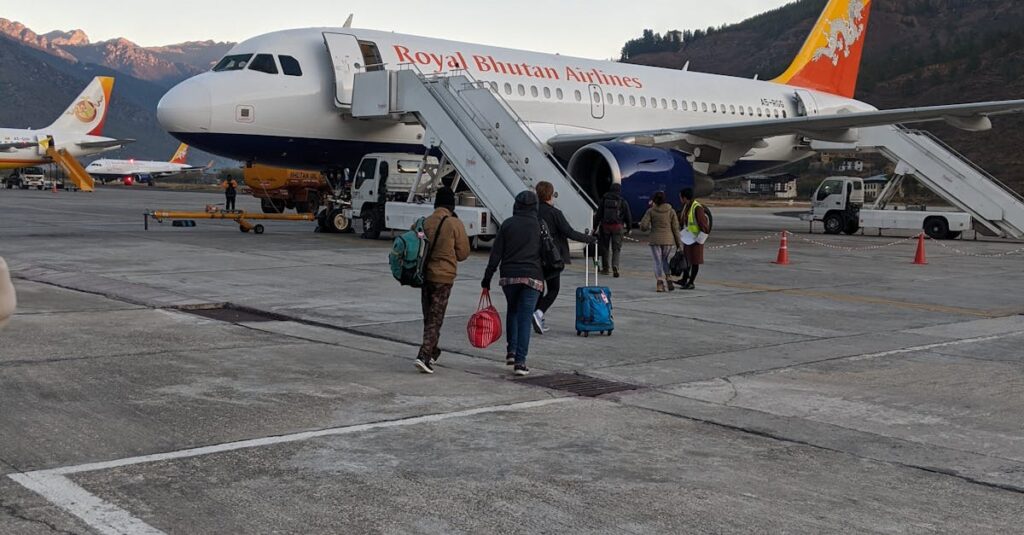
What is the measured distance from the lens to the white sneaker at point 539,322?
419 inches

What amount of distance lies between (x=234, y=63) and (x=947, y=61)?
9277 centimetres

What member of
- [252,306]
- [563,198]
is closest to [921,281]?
[563,198]

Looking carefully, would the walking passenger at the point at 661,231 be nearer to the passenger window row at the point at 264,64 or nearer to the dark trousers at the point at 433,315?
the dark trousers at the point at 433,315

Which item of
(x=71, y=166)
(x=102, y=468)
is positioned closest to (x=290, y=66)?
(x=102, y=468)

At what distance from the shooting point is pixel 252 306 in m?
12.1

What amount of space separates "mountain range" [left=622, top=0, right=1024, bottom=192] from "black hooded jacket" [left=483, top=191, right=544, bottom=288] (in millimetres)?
48215

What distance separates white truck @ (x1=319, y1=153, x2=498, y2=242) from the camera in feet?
66.0

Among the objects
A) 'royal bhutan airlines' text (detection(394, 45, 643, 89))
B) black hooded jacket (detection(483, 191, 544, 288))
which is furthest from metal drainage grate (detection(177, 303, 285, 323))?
'royal bhutan airlines' text (detection(394, 45, 643, 89))

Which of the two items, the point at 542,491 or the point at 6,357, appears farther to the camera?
the point at 6,357

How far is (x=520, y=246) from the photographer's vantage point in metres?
8.88

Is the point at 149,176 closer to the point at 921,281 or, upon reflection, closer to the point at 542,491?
the point at 921,281

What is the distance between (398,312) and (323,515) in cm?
716

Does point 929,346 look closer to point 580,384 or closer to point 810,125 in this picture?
point 580,384

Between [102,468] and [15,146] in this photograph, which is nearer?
[102,468]
